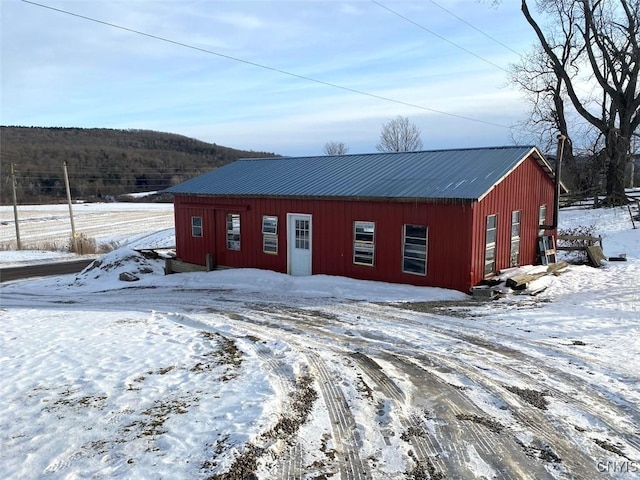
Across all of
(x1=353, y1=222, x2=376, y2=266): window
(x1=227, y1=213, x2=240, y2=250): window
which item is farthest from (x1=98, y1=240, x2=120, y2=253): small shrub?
(x1=353, y1=222, x2=376, y2=266): window

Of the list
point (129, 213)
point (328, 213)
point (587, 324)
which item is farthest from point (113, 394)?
point (129, 213)

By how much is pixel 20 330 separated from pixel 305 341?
6.26 meters

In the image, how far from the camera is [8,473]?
171 inches

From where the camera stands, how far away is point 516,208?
14727 millimetres

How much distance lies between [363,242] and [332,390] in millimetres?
8494

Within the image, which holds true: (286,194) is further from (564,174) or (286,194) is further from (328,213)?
(564,174)

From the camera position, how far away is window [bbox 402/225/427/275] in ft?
43.5

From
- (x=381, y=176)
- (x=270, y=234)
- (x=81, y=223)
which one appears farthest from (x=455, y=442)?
(x=81, y=223)

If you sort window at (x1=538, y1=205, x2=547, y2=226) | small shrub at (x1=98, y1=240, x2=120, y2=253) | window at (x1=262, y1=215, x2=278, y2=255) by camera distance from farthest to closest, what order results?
small shrub at (x1=98, y1=240, x2=120, y2=253), window at (x1=262, y1=215, x2=278, y2=255), window at (x1=538, y1=205, x2=547, y2=226)

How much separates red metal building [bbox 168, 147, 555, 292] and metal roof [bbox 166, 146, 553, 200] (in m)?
0.04

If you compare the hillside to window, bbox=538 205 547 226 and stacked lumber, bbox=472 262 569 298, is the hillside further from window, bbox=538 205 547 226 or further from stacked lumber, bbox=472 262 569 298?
stacked lumber, bbox=472 262 569 298

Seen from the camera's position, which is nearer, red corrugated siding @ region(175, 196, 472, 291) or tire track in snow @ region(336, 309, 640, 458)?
tire track in snow @ region(336, 309, 640, 458)

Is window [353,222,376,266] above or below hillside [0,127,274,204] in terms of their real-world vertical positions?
below

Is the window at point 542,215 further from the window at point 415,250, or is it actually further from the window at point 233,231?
the window at point 233,231
